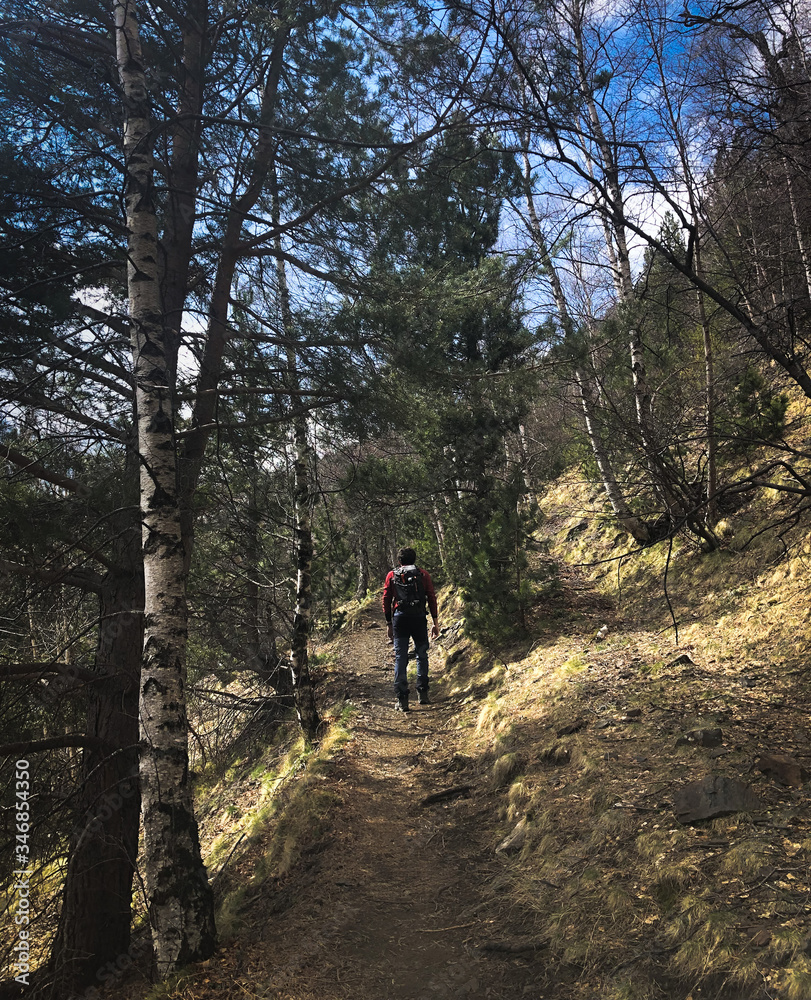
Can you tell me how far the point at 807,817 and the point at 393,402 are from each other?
4195 mm

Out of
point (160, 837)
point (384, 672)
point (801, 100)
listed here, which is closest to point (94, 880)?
point (160, 837)

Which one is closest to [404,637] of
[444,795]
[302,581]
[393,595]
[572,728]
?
[393,595]

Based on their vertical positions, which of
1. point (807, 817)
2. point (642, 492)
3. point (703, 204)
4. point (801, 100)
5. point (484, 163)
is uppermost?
point (484, 163)

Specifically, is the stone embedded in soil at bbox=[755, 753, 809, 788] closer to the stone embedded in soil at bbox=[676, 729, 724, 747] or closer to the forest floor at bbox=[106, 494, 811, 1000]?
the forest floor at bbox=[106, 494, 811, 1000]

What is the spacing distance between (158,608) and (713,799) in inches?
135

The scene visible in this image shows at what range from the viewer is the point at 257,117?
5.44 m

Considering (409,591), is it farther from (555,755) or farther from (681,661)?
(681,661)

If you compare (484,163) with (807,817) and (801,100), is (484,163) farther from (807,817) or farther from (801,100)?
(807,817)

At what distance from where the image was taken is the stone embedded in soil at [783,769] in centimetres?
325

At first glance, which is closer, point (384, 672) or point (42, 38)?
point (42, 38)

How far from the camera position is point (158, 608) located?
3590mm

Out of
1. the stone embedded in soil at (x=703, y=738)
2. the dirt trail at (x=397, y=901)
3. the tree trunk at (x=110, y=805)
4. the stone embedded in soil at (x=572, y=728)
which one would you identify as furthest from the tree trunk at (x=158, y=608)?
the stone embedded in soil at (x=703, y=738)

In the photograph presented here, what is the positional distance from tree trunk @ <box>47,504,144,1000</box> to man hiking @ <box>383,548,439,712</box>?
374 centimetres

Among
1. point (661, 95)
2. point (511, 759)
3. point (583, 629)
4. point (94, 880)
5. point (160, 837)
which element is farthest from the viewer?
point (583, 629)
